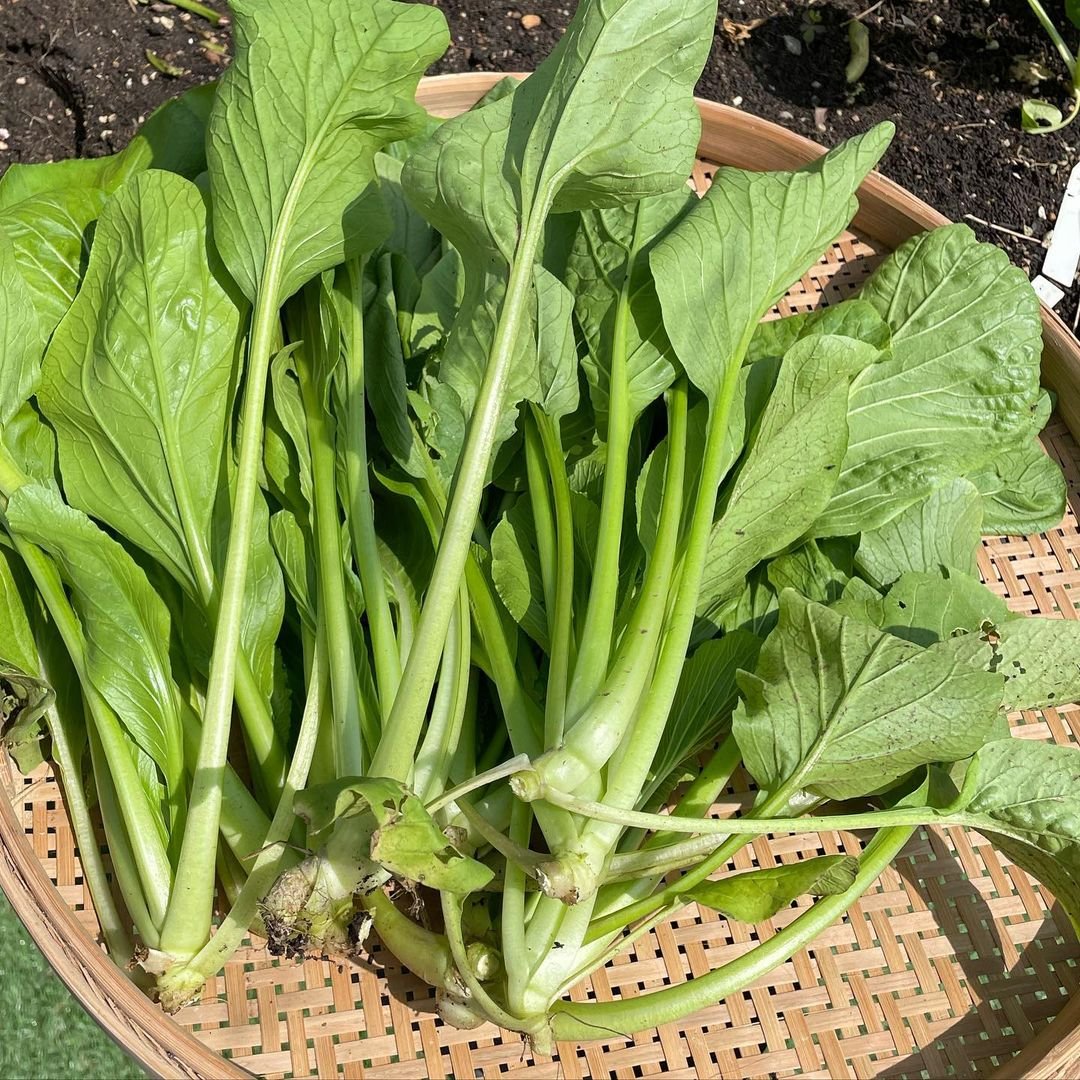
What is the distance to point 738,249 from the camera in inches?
42.3

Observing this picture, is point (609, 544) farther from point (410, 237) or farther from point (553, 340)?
point (410, 237)

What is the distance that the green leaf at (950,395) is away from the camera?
1.19 meters

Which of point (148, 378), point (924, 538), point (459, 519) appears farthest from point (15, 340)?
point (924, 538)

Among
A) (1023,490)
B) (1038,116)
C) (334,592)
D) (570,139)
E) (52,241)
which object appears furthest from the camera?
(1038,116)

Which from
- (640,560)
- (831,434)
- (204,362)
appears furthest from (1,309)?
(831,434)

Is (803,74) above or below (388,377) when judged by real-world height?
above

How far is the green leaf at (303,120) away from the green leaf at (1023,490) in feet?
2.50

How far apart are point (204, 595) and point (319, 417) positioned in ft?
0.67

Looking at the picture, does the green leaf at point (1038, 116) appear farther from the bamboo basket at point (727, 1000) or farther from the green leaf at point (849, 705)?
the green leaf at point (849, 705)

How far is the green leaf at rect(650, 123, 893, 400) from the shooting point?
1.05 metres

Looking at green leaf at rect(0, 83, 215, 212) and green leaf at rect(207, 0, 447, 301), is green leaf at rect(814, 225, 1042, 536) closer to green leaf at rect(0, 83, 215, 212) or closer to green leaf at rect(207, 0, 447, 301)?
green leaf at rect(207, 0, 447, 301)

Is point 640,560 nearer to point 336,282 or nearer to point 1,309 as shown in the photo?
point 336,282

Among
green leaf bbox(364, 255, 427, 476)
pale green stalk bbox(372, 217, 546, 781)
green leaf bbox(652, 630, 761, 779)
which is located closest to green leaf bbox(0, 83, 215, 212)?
green leaf bbox(364, 255, 427, 476)

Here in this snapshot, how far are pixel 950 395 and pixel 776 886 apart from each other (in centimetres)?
57
